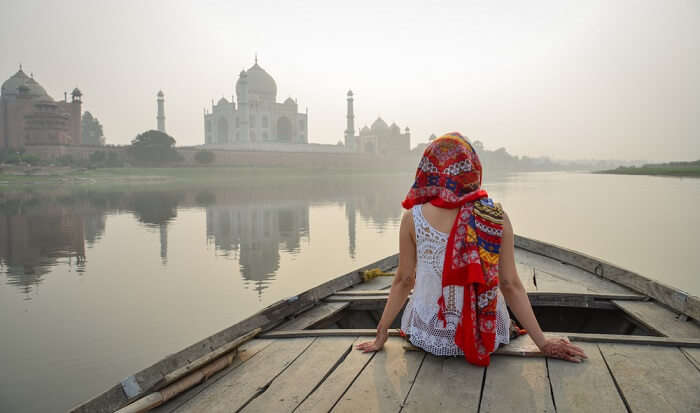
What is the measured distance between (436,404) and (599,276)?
2369 mm

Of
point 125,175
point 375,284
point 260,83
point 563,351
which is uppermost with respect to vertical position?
point 260,83

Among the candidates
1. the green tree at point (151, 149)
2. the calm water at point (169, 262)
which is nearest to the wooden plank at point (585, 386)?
the calm water at point (169, 262)

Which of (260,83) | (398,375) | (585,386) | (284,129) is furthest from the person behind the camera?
(284,129)

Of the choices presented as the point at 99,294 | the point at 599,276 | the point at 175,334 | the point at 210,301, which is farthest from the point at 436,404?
the point at 99,294

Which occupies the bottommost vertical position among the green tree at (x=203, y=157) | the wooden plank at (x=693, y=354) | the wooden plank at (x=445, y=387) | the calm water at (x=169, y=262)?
the calm water at (x=169, y=262)

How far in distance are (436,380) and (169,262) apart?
566cm

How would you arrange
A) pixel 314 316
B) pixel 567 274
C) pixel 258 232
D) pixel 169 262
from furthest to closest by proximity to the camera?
pixel 258 232 < pixel 169 262 < pixel 567 274 < pixel 314 316

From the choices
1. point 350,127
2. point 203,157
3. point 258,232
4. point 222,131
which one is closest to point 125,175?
point 203,157

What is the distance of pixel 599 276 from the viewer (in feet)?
10.9

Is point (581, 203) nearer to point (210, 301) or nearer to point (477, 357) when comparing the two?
point (210, 301)

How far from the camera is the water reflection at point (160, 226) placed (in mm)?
6539

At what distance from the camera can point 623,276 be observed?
2963 mm

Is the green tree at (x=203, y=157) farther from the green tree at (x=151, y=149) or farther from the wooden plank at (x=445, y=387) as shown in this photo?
the wooden plank at (x=445, y=387)

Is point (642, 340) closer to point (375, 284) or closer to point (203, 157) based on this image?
point (375, 284)
